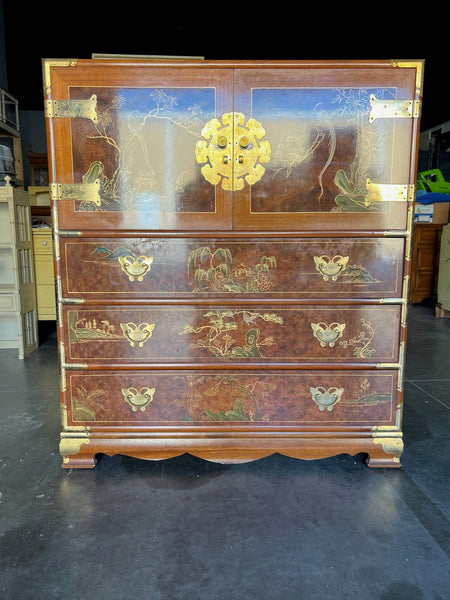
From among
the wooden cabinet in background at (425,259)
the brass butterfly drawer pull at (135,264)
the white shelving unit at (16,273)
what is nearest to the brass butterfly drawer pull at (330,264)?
the brass butterfly drawer pull at (135,264)

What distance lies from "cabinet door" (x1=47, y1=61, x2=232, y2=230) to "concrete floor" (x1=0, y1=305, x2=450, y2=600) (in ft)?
3.75

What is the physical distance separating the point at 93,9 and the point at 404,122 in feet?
16.6

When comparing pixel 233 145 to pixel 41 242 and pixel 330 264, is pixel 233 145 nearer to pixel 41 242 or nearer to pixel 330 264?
pixel 330 264

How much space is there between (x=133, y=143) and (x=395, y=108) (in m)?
1.10

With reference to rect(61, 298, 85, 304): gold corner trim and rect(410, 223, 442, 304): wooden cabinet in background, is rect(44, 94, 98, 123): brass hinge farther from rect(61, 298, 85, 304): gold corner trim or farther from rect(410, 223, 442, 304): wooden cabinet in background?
rect(410, 223, 442, 304): wooden cabinet in background

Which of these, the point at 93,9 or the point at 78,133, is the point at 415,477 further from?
the point at 93,9

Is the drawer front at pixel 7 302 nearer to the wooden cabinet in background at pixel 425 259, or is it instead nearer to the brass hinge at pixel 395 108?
the brass hinge at pixel 395 108

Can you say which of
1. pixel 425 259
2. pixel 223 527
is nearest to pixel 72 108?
pixel 223 527

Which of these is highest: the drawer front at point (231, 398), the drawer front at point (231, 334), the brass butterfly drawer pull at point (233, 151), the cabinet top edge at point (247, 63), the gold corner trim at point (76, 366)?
the cabinet top edge at point (247, 63)

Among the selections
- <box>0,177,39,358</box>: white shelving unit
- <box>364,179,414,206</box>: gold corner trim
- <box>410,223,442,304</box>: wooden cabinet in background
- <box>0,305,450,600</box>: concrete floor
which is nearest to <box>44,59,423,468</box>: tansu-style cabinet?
<box>364,179,414,206</box>: gold corner trim

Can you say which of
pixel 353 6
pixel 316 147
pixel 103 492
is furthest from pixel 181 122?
pixel 353 6

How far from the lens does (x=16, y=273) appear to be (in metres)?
3.69

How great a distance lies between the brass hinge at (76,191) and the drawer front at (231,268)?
0.58ft

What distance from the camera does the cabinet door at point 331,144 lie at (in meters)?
1.73
